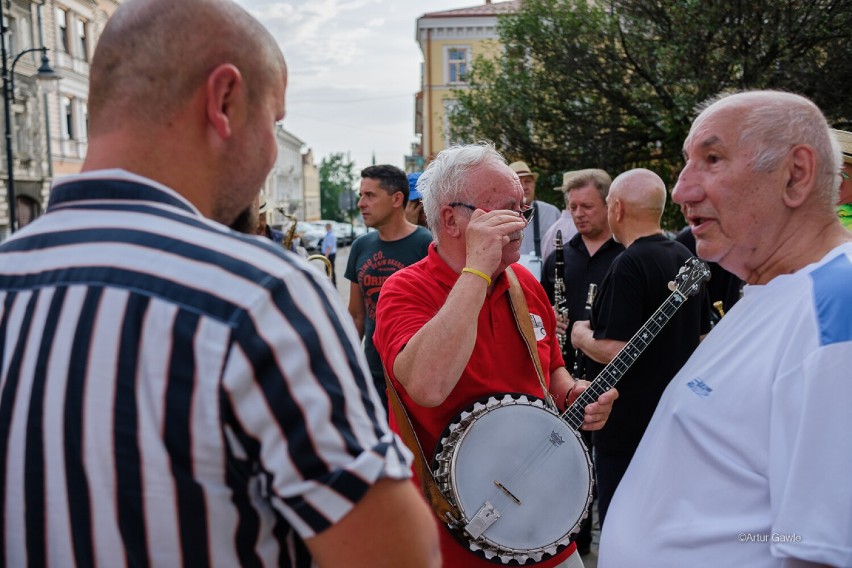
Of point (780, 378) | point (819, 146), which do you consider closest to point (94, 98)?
point (780, 378)

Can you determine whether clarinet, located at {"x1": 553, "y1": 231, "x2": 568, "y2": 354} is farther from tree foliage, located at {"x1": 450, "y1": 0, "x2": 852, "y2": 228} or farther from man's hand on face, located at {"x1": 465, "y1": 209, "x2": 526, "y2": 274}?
tree foliage, located at {"x1": 450, "y1": 0, "x2": 852, "y2": 228}

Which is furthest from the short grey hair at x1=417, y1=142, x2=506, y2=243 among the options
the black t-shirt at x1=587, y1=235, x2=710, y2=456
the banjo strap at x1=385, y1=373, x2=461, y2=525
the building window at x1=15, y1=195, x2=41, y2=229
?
the building window at x1=15, y1=195, x2=41, y2=229

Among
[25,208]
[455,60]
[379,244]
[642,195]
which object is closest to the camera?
[642,195]

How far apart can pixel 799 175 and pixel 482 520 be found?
1332mm

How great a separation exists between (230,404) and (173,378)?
0.09 meters

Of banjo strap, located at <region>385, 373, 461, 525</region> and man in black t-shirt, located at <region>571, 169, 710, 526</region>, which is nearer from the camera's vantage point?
banjo strap, located at <region>385, 373, 461, 525</region>

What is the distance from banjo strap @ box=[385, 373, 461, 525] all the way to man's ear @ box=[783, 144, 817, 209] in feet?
4.30

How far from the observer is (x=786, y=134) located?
1746 mm

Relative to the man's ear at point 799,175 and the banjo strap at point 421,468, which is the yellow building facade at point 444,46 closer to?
the banjo strap at point 421,468

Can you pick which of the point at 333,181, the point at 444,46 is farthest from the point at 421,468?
the point at 333,181

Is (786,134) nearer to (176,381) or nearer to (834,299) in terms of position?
(834,299)

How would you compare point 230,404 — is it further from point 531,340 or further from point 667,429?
point 531,340

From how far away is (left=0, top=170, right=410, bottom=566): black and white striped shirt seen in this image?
1.02 metres

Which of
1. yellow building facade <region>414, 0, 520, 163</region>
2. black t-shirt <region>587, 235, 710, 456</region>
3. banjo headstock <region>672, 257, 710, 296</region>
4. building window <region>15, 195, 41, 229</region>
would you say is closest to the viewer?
banjo headstock <region>672, 257, 710, 296</region>
